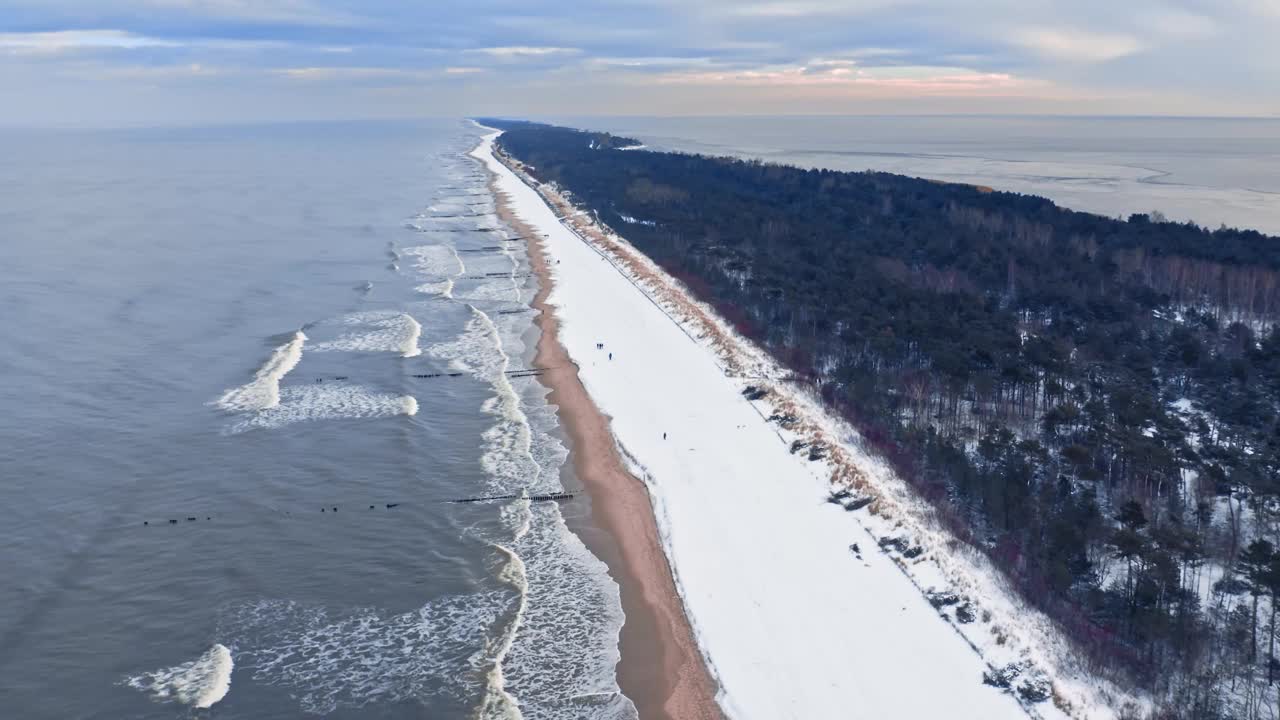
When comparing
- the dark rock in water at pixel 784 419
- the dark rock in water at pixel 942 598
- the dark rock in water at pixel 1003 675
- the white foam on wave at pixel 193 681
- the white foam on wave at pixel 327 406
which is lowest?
the white foam on wave at pixel 193 681

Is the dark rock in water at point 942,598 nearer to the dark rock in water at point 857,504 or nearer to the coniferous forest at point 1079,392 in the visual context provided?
the coniferous forest at point 1079,392

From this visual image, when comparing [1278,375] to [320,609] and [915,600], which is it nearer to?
[915,600]

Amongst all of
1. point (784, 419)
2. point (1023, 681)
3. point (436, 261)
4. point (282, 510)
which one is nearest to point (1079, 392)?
point (784, 419)

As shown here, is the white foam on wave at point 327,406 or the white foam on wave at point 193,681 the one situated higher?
the white foam on wave at point 327,406

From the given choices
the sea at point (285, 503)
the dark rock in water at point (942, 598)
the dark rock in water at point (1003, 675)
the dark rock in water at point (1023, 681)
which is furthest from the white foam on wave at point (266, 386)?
the dark rock in water at point (1023, 681)

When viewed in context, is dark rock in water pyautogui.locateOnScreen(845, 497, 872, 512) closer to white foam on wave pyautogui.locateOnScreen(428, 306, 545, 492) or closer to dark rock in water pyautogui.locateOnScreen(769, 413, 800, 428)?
dark rock in water pyautogui.locateOnScreen(769, 413, 800, 428)
